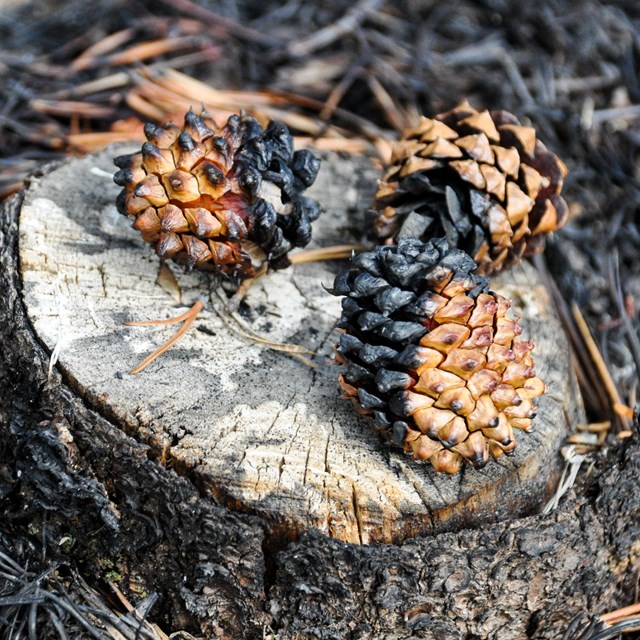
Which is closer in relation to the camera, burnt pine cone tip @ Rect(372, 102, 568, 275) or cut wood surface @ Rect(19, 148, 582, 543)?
cut wood surface @ Rect(19, 148, 582, 543)

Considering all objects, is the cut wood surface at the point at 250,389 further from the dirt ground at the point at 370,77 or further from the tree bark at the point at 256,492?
the dirt ground at the point at 370,77

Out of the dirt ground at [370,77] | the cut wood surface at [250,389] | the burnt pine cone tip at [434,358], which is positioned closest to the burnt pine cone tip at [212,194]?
the cut wood surface at [250,389]

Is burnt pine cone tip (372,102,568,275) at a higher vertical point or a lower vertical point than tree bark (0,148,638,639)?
higher

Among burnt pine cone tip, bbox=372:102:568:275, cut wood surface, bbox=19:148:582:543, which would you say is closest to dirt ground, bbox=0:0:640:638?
burnt pine cone tip, bbox=372:102:568:275

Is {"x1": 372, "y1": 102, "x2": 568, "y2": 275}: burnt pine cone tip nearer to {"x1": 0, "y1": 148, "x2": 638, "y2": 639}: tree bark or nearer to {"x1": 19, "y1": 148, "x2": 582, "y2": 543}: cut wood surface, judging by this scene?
{"x1": 19, "y1": 148, "x2": 582, "y2": 543}: cut wood surface

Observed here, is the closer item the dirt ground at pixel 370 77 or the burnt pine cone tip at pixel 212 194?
the burnt pine cone tip at pixel 212 194

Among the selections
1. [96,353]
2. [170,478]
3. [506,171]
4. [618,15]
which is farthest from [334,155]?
[618,15]

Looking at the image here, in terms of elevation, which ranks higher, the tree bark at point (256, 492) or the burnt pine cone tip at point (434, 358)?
the burnt pine cone tip at point (434, 358)

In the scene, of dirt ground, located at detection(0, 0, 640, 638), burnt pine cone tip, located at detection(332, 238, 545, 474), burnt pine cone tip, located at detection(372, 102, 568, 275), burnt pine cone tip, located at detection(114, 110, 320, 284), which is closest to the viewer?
burnt pine cone tip, located at detection(332, 238, 545, 474)
